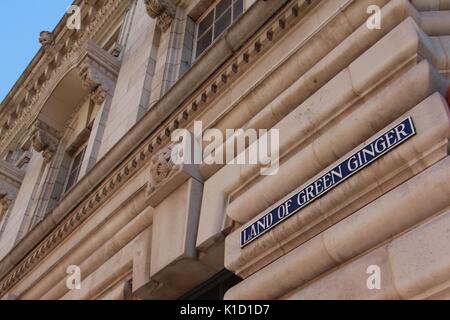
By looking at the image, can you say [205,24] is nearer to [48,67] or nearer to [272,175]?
[272,175]

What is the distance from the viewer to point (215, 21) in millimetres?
12828

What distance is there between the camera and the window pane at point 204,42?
1270 centimetres

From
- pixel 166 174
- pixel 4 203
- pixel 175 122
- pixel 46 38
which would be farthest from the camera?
pixel 46 38

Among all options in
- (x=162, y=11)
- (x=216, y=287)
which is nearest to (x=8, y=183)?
(x=162, y=11)

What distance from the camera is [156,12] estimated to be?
1401 cm

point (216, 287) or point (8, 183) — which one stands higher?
point (8, 183)

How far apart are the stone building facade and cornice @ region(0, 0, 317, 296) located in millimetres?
25

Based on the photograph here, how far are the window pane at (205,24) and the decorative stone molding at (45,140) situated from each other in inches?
255

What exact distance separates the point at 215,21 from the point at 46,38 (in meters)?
11.2
